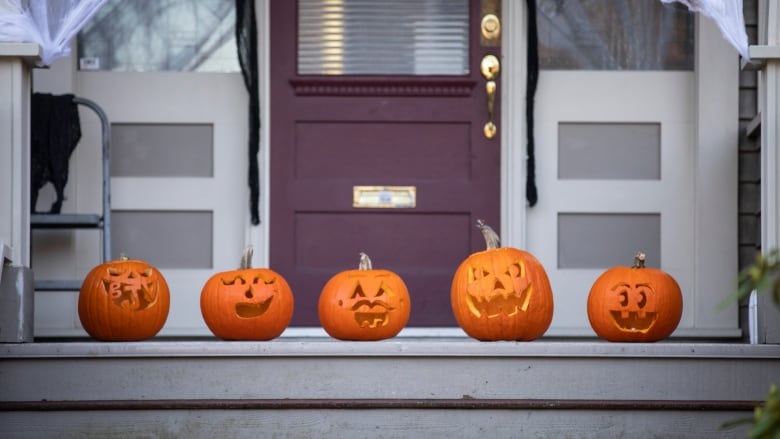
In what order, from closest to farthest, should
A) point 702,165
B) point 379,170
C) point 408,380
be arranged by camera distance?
point 408,380
point 702,165
point 379,170

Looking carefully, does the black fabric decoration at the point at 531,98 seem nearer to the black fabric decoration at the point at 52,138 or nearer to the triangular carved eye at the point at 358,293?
the triangular carved eye at the point at 358,293

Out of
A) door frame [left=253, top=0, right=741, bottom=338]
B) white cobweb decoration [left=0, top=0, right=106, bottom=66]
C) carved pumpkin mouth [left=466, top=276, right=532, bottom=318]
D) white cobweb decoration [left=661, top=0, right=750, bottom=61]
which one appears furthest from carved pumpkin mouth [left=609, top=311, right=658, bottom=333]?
white cobweb decoration [left=0, top=0, right=106, bottom=66]

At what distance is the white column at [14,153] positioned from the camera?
3836 millimetres

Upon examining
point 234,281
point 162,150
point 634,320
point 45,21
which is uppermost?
point 45,21

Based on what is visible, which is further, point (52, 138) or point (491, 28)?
point (491, 28)

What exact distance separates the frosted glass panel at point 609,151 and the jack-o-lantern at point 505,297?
1336mm

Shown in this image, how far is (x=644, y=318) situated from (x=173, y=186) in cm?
217

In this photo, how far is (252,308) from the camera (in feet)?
12.9

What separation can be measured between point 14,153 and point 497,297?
5.40ft

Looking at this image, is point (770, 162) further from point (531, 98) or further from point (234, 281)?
point (234, 281)

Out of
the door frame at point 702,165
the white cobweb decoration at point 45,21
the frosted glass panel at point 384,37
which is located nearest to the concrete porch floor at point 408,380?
the white cobweb decoration at point 45,21

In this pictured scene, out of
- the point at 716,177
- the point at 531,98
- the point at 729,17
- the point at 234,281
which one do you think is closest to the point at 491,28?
the point at 531,98

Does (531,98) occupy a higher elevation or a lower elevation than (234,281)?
higher

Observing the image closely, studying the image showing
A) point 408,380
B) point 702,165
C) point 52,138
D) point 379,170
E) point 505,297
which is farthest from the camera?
point 379,170
